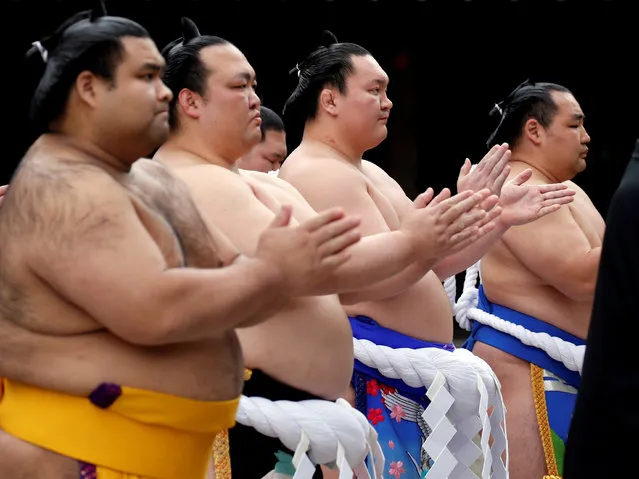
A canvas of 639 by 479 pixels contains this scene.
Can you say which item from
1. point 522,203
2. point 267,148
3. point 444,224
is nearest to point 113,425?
point 444,224

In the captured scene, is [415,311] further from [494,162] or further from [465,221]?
[465,221]

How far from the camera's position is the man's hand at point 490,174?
3271 mm

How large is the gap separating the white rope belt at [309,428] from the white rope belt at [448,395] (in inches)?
21.1

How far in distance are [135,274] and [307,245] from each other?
1.02ft

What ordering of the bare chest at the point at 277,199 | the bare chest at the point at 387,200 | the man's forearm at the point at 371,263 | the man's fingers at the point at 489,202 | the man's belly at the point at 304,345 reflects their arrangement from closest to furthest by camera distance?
1. the man's forearm at the point at 371,263
2. the man's belly at the point at 304,345
3. the man's fingers at the point at 489,202
4. the bare chest at the point at 277,199
5. the bare chest at the point at 387,200

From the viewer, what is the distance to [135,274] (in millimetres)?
2084

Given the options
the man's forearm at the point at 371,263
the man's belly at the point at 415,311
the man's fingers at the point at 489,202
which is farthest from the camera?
the man's belly at the point at 415,311

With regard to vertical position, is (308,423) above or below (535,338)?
above

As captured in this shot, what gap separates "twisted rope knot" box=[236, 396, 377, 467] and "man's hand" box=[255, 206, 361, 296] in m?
0.72

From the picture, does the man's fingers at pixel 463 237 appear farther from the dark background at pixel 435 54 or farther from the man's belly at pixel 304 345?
the dark background at pixel 435 54

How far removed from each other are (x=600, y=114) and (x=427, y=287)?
3.91 metres

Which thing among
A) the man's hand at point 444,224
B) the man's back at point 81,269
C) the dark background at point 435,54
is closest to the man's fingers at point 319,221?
the man's back at point 81,269

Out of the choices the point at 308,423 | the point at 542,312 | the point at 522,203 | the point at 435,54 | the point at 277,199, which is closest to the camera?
the point at 308,423

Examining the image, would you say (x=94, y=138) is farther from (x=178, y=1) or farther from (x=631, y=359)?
(x=178, y=1)
